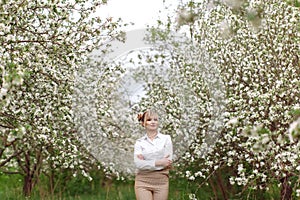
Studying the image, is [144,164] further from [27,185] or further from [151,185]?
[27,185]

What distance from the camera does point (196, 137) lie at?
7.37 m

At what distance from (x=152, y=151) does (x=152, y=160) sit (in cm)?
9

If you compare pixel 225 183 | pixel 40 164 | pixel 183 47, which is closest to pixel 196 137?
pixel 225 183

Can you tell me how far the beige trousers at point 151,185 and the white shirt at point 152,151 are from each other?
93mm

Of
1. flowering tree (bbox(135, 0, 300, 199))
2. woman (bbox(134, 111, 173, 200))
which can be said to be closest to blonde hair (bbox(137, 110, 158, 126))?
woman (bbox(134, 111, 173, 200))

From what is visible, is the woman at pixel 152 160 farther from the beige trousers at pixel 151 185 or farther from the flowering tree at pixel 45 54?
the flowering tree at pixel 45 54

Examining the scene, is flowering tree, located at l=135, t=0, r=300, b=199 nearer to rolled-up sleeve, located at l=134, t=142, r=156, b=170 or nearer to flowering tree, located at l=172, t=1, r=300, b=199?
flowering tree, located at l=172, t=1, r=300, b=199

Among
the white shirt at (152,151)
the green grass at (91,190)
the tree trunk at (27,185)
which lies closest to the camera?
the white shirt at (152,151)

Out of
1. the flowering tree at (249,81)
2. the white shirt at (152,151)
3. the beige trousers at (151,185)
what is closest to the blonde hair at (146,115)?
the white shirt at (152,151)

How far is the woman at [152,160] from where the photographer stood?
5.62 metres

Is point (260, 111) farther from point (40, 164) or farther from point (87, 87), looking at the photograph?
point (40, 164)

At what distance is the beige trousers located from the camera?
5.68m

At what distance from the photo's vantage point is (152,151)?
562cm

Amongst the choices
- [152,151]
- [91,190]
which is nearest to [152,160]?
[152,151]
